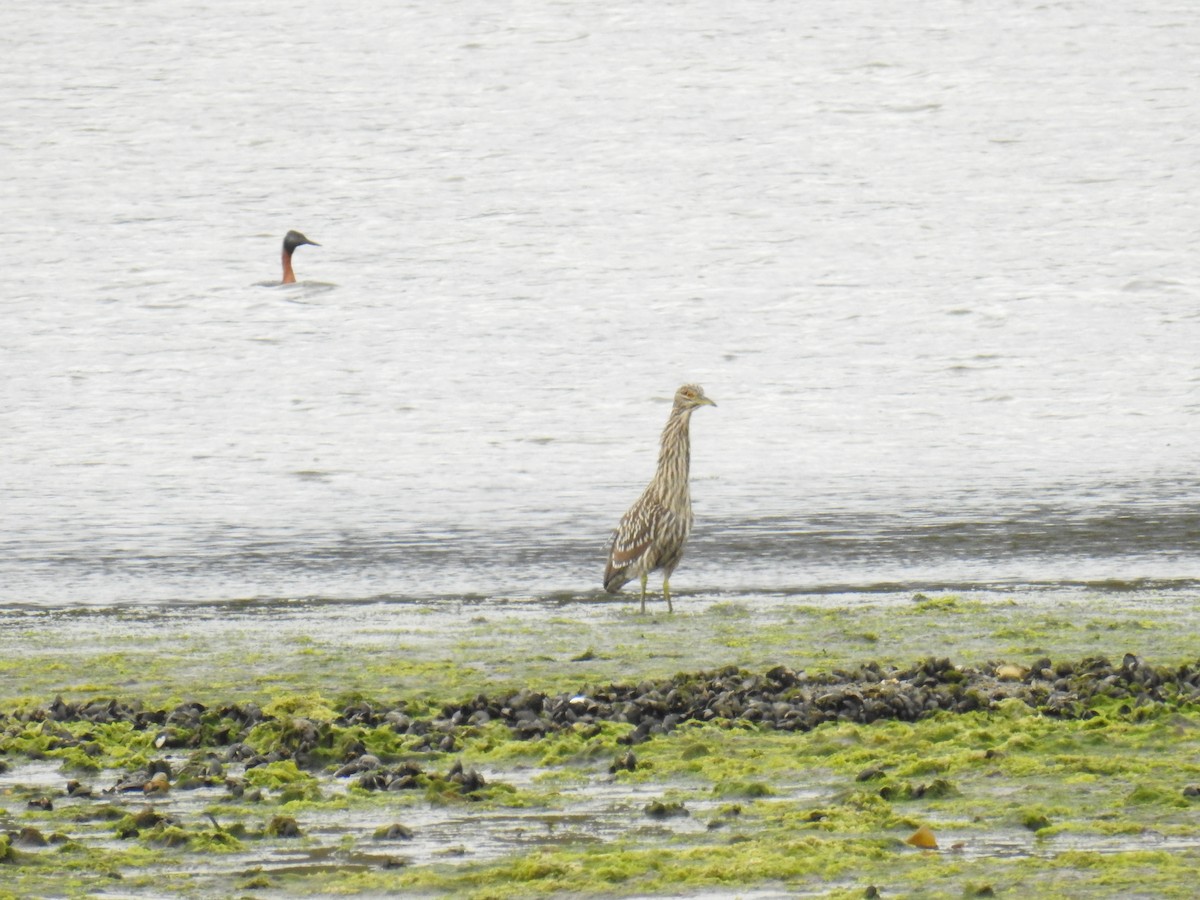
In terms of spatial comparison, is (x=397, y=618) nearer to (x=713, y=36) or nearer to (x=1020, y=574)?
(x=1020, y=574)

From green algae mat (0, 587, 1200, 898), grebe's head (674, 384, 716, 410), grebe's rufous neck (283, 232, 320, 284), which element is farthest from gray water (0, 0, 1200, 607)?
green algae mat (0, 587, 1200, 898)

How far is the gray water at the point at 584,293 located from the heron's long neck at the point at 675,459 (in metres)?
0.75

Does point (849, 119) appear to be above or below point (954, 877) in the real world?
above

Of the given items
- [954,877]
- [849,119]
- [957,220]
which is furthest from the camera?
[849,119]

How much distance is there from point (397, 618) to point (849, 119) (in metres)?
29.4

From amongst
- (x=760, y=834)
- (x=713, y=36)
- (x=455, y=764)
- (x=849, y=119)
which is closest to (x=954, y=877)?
(x=760, y=834)

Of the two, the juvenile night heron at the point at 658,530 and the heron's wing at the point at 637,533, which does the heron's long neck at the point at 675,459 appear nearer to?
the juvenile night heron at the point at 658,530

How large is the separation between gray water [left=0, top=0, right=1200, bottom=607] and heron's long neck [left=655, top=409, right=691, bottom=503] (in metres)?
0.75

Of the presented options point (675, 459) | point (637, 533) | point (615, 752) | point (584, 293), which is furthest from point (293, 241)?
point (615, 752)

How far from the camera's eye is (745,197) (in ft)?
116

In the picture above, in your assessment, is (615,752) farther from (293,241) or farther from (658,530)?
(293,241)

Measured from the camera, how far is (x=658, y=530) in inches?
497

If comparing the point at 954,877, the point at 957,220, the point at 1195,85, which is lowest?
the point at 954,877

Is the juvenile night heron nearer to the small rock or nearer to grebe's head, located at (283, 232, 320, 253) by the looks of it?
the small rock
